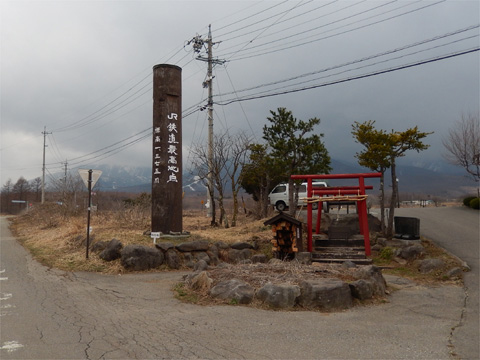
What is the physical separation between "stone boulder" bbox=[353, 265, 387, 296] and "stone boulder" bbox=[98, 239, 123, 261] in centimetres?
667

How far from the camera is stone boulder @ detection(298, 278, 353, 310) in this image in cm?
678

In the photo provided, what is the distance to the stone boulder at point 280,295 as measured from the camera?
6.75 metres

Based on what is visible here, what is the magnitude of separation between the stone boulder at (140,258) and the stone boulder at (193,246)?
819 mm

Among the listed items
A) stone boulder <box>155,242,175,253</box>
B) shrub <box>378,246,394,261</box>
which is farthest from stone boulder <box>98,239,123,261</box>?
shrub <box>378,246,394,261</box>

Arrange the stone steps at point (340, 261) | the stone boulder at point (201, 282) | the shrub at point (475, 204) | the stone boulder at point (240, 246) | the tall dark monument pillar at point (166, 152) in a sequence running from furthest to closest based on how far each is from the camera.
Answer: the shrub at point (475, 204) → the tall dark monument pillar at point (166, 152) → the stone boulder at point (240, 246) → the stone steps at point (340, 261) → the stone boulder at point (201, 282)

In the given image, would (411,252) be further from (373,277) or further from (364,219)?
(373,277)

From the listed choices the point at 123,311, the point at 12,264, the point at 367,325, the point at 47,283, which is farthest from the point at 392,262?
the point at 12,264

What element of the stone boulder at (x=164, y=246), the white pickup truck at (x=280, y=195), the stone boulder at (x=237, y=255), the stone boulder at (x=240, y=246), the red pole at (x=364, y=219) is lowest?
the stone boulder at (x=237, y=255)

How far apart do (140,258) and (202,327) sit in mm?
5595

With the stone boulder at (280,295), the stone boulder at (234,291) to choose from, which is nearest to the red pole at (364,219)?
the stone boulder at (280,295)

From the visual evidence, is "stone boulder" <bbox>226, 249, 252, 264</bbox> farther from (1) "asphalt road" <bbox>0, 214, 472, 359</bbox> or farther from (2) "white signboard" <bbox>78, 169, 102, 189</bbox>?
(2) "white signboard" <bbox>78, 169, 102, 189</bbox>

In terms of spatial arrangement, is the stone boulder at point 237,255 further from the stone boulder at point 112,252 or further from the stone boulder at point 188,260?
the stone boulder at point 112,252

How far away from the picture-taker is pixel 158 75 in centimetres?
1409

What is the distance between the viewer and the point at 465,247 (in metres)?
12.3
